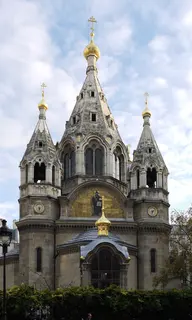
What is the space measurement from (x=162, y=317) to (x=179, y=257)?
24.1 ft

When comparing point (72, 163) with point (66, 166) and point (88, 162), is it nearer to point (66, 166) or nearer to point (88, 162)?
point (66, 166)

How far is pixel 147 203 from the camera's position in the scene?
50.8 metres

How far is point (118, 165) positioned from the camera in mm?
56469

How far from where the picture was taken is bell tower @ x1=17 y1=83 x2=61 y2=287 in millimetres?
47719

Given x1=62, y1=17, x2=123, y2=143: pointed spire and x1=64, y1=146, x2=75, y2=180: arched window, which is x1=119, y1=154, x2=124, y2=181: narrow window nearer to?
x1=62, y1=17, x2=123, y2=143: pointed spire

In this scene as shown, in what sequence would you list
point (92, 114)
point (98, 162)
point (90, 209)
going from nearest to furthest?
point (90, 209)
point (98, 162)
point (92, 114)

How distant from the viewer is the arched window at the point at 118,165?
5579cm

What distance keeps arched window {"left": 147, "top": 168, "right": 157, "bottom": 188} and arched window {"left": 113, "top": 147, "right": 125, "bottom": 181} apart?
12.2ft

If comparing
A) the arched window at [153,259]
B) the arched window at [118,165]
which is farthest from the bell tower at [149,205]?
the arched window at [118,165]

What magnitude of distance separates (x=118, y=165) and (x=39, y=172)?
8.20 m

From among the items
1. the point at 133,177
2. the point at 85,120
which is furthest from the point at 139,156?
the point at 85,120

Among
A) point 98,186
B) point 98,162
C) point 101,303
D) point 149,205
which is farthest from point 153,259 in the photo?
point 101,303

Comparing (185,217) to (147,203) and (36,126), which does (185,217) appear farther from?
(36,126)

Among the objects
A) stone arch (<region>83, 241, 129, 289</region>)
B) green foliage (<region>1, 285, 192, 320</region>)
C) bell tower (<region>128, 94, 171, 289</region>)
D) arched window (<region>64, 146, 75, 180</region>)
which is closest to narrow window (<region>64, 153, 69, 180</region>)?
arched window (<region>64, 146, 75, 180</region>)
